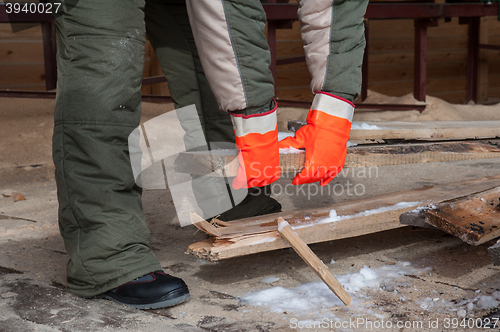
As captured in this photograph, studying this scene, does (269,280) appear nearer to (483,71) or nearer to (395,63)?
(395,63)

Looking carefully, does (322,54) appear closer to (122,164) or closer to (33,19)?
(122,164)

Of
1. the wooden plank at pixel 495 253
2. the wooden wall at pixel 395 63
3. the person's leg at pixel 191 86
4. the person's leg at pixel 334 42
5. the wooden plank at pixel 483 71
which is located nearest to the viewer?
the wooden plank at pixel 495 253

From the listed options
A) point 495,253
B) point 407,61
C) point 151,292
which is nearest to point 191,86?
point 151,292

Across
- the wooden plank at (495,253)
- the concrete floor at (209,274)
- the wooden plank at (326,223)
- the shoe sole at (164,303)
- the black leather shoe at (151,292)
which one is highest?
the wooden plank at (495,253)

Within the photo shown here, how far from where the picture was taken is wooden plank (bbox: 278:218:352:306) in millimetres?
1276

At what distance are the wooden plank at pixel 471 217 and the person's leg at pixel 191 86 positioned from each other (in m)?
0.67

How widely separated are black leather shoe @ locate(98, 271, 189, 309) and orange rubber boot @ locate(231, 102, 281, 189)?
33 centimetres

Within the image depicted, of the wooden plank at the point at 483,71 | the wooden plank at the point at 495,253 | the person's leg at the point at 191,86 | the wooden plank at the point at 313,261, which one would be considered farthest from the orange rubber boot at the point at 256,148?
the wooden plank at the point at 483,71

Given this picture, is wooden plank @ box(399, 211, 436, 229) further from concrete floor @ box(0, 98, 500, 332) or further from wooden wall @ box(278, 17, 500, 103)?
wooden wall @ box(278, 17, 500, 103)

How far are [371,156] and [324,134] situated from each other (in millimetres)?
345

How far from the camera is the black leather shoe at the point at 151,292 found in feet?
4.37

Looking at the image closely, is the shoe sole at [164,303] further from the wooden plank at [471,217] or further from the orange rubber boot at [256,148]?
the wooden plank at [471,217]

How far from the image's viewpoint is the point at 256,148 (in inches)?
54.2

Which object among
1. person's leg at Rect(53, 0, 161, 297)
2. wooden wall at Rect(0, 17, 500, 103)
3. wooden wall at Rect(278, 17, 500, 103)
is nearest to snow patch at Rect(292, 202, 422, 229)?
person's leg at Rect(53, 0, 161, 297)
